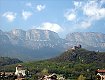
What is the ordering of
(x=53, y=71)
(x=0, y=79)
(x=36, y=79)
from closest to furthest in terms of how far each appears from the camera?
1. (x=0, y=79)
2. (x=36, y=79)
3. (x=53, y=71)

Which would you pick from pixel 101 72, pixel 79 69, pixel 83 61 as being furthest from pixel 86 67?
pixel 101 72

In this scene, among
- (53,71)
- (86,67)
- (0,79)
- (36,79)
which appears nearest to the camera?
(0,79)

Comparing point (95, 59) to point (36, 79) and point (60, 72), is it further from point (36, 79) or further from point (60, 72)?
point (36, 79)

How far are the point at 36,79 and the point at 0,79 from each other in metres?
19.8

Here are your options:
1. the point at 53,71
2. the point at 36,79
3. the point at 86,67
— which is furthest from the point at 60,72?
the point at 36,79

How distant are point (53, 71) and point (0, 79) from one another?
5163cm

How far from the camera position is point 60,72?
5605 inches

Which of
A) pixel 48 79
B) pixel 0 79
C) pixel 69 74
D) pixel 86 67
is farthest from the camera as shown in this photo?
pixel 86 67

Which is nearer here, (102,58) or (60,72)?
(60,72)

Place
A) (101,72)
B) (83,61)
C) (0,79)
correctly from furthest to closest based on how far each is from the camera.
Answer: (83,61) < (0,79) < (101,72)

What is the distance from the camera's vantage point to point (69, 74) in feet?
444

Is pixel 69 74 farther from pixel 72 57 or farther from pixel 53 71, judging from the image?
pixel 72 57

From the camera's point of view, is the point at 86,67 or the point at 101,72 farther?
the point at 86,67

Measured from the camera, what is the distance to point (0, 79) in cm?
9644
